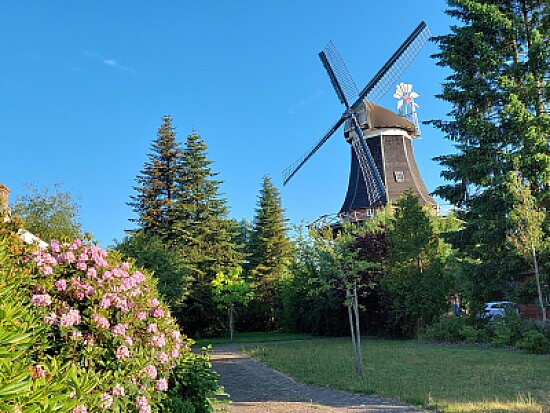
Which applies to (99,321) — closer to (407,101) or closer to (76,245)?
(76,245)

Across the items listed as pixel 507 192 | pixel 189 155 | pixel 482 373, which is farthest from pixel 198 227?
pixel 482 373

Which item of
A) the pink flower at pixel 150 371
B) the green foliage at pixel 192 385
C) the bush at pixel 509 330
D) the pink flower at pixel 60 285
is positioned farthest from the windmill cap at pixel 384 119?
the pink flower at pixel 60 285

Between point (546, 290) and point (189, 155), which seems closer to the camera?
point (546, 290)

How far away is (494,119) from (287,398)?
1143cm

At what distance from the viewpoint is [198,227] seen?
2847cm

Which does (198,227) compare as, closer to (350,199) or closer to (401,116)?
(350,199)

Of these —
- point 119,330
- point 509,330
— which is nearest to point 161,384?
point 119,330

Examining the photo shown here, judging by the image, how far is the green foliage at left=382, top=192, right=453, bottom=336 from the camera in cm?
1712

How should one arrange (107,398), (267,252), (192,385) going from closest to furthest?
(107,398) < (192,385) < (267,252)

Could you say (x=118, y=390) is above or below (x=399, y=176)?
below

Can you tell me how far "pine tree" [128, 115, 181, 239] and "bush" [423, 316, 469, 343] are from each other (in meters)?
16.4

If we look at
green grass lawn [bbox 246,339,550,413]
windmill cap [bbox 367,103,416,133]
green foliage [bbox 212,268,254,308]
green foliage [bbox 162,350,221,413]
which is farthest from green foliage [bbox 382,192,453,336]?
green foliage [bbox 162,350,221,413]

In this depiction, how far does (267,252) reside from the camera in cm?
3303

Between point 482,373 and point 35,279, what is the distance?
7533mm
